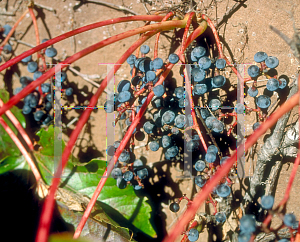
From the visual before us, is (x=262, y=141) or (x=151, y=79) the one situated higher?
(x=151, y=79)

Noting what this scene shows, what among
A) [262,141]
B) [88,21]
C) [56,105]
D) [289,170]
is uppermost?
[88,21]

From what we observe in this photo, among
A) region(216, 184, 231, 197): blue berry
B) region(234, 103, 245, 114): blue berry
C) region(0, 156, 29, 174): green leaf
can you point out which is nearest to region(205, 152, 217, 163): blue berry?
region(216, 184, 231, 197): blue berry

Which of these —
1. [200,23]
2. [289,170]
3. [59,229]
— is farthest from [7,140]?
[289,170]

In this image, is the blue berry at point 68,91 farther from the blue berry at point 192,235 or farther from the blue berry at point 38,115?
the blue berry at point 192,235

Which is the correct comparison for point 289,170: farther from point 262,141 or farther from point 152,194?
point 152,194

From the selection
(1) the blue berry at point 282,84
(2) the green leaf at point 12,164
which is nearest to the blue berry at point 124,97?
(1) the blue berry at point 282,84

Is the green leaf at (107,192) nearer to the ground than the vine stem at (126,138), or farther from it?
nearer to the ground

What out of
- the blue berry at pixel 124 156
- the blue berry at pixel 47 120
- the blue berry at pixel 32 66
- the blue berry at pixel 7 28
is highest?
the blue berry at pixel 7 28
